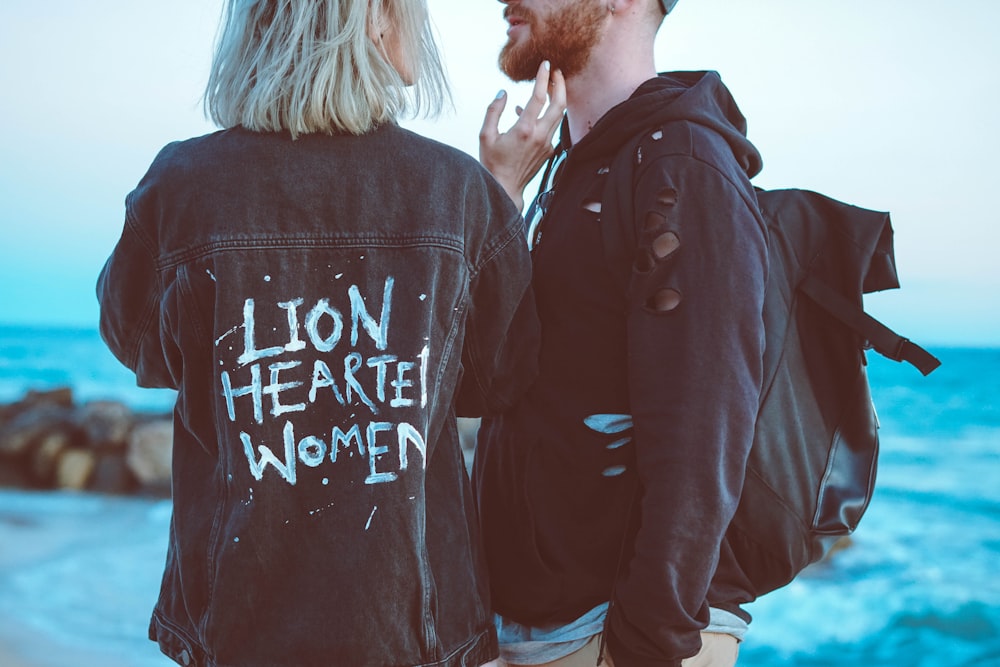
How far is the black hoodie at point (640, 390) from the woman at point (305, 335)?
0.27 m

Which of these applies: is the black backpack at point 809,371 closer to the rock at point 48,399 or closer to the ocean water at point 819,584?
the ocean water at point 819,584

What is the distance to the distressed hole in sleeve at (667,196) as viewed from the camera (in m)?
1.69

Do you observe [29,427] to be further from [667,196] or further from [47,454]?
[667,196]

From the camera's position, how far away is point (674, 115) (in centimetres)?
181

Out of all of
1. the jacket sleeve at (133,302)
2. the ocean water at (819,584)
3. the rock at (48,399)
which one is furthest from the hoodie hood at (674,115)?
the rock at (48,399)

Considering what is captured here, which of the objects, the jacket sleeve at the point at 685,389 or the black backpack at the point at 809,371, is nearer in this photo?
the jacket sleeve at the point at 685,389

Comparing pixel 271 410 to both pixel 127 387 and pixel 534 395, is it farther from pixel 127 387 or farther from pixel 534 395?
pixel 127 387

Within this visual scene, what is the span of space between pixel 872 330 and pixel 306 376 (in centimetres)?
107

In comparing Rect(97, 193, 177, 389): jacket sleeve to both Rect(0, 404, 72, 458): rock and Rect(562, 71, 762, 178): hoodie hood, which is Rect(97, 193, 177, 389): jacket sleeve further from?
Rect(0, 404, 72, 458): rock

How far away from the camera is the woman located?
5.06ft

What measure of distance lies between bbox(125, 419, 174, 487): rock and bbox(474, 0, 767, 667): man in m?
6.81

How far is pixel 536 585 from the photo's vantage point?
1844 millimetres

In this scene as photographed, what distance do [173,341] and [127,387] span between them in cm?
1649

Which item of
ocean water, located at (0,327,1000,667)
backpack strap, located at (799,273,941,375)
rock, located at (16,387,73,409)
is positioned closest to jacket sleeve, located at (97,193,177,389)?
backpack strap, located at (799,273,941,375)
